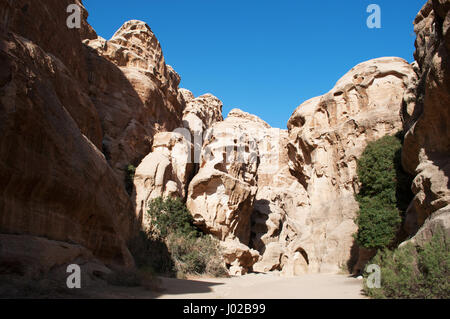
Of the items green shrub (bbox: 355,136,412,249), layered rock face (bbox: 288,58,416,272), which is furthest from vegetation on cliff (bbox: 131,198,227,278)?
green shrub (bbox: 355,136,412,249)

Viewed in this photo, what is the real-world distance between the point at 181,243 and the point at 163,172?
757cm

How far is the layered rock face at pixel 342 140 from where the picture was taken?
77.4 feet

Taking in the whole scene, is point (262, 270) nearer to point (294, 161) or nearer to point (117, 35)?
point (294, 161)

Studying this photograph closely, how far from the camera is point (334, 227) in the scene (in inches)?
965

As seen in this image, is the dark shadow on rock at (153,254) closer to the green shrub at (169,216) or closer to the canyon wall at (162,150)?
the canyon wall at (162,150)

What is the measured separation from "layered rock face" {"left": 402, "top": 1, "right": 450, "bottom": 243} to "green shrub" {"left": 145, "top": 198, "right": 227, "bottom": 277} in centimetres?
1158

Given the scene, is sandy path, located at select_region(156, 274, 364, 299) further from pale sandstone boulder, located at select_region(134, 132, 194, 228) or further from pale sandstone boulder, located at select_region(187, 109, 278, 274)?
pale sandstone boulder, located at select_region(187, 109, 278, 274)

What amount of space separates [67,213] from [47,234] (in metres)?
0.94

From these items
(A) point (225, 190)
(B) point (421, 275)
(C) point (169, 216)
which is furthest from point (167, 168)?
(B) point (421, 275)

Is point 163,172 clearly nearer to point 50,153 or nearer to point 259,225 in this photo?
point 259,225

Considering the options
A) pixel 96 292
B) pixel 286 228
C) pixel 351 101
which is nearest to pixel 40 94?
pixel 96 292

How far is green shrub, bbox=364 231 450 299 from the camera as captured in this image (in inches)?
278

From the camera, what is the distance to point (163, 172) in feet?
89.7

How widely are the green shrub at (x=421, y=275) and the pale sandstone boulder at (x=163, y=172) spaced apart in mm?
19511
